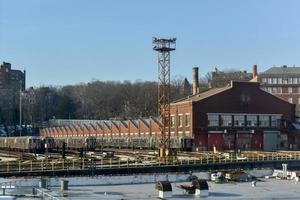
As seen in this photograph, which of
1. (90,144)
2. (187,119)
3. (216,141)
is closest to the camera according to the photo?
(216,141)

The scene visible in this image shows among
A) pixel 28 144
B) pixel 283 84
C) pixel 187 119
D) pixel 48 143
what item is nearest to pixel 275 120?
pixel 187 119

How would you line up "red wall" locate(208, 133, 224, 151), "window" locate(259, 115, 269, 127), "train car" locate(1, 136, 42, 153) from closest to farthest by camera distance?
"red wall" locate(208, 133, 224, 151)
"train car" locate(1, 136, 42, 153)
"window" locate(259, 115, 269, 127)

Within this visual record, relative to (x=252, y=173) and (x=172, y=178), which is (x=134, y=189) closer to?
(x=172, y=178)

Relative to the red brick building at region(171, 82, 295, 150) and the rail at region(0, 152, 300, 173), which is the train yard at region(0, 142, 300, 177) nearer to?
→ the rail at region(0, 152, 300, 173)

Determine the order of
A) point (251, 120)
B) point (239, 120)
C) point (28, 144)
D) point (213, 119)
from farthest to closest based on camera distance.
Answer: point (251, 120) → point (239, 120) → point (28, 144) → point (213, 119)

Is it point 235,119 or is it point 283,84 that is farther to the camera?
point 283,84

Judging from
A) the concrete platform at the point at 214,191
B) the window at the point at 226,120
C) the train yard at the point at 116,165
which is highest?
the window at the point at 226,120

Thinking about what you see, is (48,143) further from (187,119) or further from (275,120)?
(275,120)

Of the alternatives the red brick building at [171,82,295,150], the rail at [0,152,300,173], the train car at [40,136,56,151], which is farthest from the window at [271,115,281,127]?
the train car at [40,136,56,151]

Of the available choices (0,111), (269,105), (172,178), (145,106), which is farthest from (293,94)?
(172,178)

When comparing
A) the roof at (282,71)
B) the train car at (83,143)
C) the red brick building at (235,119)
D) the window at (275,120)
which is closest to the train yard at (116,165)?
the red brick building at (235,119)

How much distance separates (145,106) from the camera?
16125cm

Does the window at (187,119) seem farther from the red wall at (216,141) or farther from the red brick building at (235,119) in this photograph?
the red wall at (216,141)

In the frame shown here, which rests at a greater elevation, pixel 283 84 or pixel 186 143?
pixel 283 84
